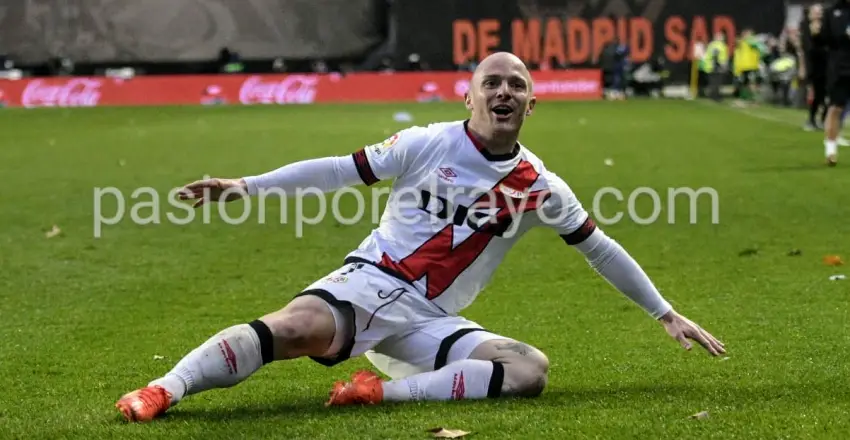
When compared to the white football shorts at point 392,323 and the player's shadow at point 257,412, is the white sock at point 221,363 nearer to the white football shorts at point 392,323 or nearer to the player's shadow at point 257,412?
the player's shadow at point 257,412

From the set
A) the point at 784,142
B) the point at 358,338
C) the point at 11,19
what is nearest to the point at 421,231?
the point at 358,338

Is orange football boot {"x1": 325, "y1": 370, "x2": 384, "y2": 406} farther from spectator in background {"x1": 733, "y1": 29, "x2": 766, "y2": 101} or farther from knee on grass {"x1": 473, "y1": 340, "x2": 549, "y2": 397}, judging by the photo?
spectator in background {"x1": 733, "y1": 29, "x2": 766, "y2": 101}

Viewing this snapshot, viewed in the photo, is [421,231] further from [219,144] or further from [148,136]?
[148,136]

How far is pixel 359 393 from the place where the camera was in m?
4.53

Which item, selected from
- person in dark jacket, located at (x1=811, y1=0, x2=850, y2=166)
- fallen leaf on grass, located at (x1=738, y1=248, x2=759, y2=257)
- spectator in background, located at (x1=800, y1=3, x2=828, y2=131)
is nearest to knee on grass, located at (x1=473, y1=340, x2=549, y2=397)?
fallen leaf on grass, located at (x1=738, y1=248, x2=759, y2=257)

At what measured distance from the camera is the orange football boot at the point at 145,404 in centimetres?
422

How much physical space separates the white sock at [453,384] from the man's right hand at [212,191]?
0.95m

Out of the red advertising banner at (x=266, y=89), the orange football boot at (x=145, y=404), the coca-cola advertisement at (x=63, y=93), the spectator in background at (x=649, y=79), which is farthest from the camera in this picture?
the spectator in background at (x=649, y=79)

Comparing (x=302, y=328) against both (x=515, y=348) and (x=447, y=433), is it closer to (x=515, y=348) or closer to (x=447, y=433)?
(x=447, y=433)

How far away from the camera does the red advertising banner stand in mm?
31219

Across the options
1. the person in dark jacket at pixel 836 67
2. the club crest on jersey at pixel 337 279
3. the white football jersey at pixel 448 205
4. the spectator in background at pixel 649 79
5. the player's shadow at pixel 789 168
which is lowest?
the spectator in background at pixel 649 79

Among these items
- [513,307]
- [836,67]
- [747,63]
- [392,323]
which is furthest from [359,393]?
[747,63]

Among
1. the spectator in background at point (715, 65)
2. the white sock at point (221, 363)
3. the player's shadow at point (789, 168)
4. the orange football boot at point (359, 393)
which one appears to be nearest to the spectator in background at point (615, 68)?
the spectator in background at point (715, 65)

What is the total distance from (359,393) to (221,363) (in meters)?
0.54
